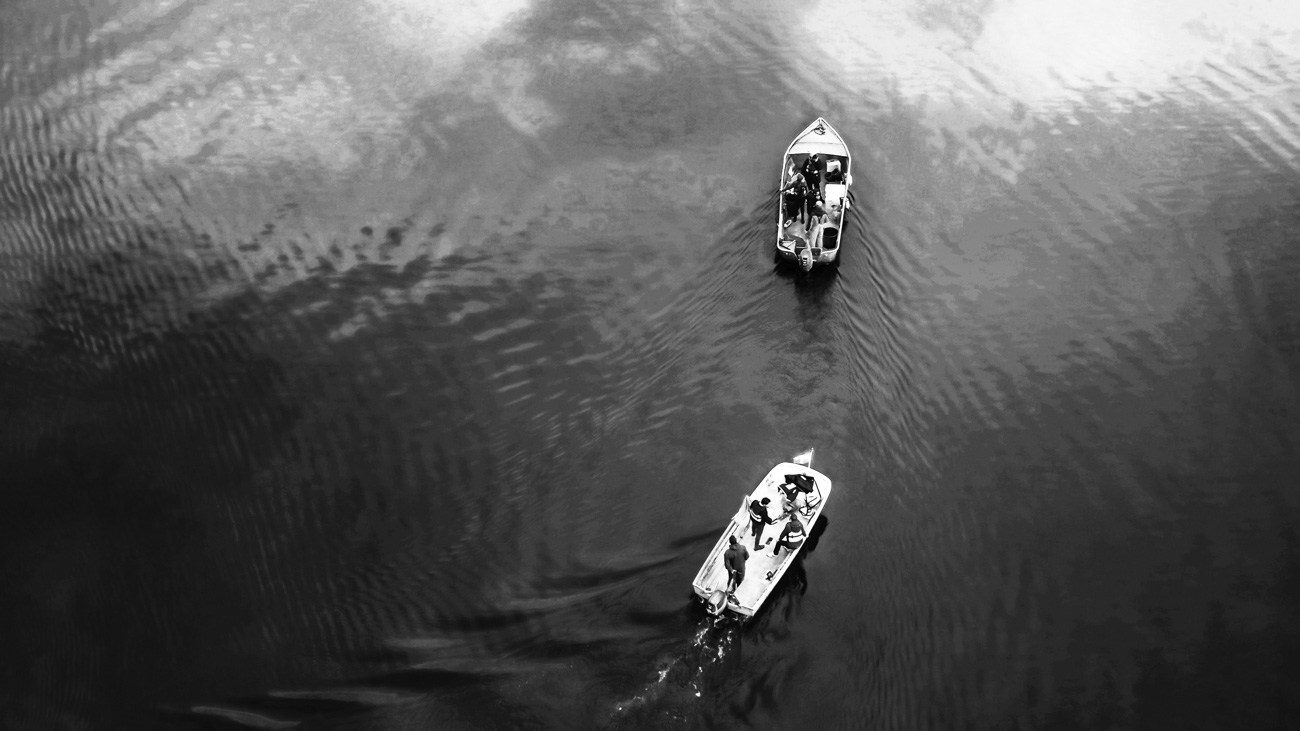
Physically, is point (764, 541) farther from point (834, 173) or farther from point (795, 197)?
point (834, 173)

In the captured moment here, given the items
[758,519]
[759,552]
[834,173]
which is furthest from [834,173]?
[759,552]

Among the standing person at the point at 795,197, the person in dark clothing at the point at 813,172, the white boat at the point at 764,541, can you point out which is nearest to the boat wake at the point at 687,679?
the white boat at the point at 764,541

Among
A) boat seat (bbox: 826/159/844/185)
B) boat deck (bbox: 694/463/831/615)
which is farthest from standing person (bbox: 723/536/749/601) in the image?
boat seat (bbox: 826/159/844/185)

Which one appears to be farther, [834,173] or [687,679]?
[834,173]

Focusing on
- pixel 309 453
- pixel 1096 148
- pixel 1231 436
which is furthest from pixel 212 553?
pixel 1096 148

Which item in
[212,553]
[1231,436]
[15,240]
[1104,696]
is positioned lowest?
[1104,696]

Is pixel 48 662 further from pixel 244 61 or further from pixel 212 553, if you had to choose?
pixel 244 61

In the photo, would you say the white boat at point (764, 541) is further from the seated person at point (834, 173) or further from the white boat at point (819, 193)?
the seated person at point (834, 173)
